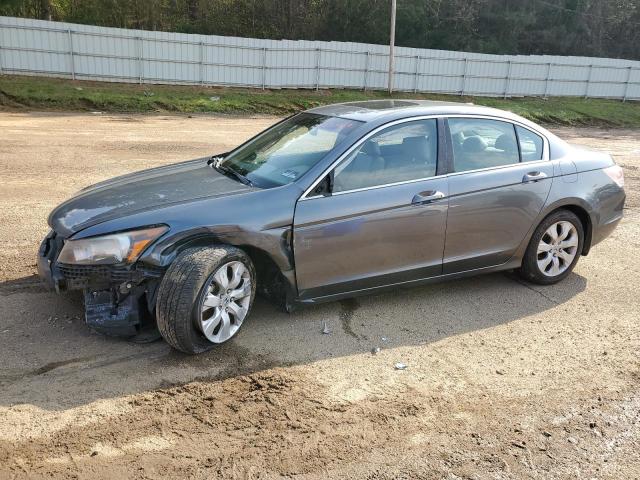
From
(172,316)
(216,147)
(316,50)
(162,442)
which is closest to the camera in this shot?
(162,442)

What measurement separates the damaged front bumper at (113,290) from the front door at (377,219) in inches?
41.6

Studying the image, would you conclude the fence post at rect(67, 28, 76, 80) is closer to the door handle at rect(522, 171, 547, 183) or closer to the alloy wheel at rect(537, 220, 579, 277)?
the door handle at rect(522, 171, 547, 183)

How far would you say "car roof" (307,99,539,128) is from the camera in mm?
4793

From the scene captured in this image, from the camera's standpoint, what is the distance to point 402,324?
4.67 metres

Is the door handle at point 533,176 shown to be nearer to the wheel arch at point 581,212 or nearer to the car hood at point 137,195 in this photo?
the wheel arch at point 581,212

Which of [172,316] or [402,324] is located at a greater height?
[172,316]

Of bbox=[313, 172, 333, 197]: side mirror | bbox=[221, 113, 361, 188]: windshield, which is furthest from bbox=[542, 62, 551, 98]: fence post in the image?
bbox=[313, 172, 333, 197]: side mirror

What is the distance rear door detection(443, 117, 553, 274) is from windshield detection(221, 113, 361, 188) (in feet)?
3.29

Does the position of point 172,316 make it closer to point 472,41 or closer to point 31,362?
point 31,362

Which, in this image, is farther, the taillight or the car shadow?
the taillight

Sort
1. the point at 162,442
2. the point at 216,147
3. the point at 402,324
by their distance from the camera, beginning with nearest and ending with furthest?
the point at 162,442 < the point at 402,324 < the point at 216,147

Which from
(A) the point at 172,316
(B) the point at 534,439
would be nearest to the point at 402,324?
→ (B) the point at 534,439

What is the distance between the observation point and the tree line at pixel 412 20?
3231cm

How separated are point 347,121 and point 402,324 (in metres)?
1.72
